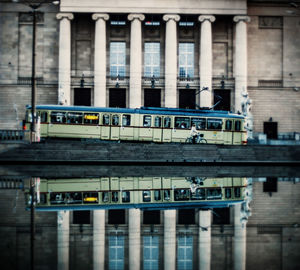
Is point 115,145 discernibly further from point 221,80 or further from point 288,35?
point 288,35

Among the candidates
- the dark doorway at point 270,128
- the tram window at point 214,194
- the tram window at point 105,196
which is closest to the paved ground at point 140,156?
the tram window at point 214,194

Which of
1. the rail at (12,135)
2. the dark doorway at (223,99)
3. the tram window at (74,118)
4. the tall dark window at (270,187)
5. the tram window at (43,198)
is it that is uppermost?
the dark doorway at (223,99)

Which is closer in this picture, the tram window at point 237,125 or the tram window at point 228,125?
the tram window at point 228,125

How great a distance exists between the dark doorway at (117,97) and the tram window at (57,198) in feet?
137

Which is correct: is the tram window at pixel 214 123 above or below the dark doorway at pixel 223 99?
below

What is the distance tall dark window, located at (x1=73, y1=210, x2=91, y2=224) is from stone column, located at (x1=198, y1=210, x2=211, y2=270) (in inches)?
79.3

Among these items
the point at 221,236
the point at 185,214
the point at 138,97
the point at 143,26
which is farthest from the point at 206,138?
the point at 221,236

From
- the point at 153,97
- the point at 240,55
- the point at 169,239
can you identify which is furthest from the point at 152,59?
the point at 169,239

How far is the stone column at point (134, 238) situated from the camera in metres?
6.46

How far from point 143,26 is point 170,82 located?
6821 millimetres

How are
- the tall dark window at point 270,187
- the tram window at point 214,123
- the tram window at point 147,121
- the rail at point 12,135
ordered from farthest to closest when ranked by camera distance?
the tram window at point 214,123 → the tram window at point 147,121 → the rail at point 12,135 → the tall dark window at point 270,187

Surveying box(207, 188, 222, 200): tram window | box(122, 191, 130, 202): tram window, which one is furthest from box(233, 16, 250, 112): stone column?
box(122, 191, 130, 202): tram window

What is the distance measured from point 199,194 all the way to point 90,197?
9.86 feet

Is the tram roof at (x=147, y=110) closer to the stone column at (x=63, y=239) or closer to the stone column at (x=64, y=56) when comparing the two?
the stone column at (x=64, y=56)
